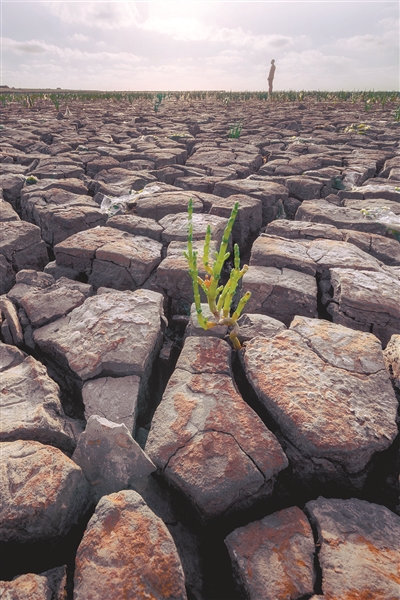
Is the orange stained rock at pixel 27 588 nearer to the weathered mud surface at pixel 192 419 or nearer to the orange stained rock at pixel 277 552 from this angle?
the weathered mud surface at pixel 192 419

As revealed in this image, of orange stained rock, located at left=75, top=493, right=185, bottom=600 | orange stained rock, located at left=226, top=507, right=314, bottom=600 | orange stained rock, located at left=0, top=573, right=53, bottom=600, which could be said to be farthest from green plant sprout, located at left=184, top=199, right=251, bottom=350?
orange stained rock, located at left=0, top=573, right=53, bottom=600

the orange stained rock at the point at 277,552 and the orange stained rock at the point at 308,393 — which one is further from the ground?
the orange stained rock at the point at 308,393

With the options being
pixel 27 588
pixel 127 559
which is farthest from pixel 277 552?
pixel 27 588

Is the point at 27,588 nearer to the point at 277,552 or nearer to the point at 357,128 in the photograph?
the point at 277,552

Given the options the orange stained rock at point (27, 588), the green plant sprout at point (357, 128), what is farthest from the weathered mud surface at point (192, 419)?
the green plant sprout at point (357, 128)

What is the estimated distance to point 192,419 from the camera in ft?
3.84

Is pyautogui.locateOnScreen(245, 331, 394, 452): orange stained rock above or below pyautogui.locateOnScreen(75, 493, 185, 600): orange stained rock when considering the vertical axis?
above

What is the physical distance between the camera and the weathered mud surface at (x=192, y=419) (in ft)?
2.94

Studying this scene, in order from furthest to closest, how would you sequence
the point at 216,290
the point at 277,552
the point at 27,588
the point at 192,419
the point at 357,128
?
the point at 357,128 → the point at 216,290 → the point at 192,419 → the point at 277,552 → the point at 27,588

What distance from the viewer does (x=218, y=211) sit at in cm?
282

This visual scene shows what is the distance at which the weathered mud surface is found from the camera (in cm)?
90

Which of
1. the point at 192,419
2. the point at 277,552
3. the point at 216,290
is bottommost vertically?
the point at 277,552

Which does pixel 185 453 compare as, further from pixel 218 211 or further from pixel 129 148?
pixel 129 148

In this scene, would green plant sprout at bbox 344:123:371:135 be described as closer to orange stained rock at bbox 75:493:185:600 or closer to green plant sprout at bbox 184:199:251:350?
green plant sprout at bbox 184:199:251:350
